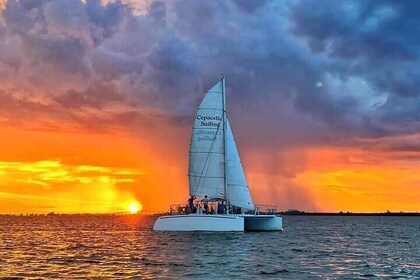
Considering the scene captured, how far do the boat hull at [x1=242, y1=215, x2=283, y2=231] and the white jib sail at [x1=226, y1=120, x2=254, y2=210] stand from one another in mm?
1964

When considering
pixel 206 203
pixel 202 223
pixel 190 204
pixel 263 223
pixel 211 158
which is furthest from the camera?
pixel 263 223

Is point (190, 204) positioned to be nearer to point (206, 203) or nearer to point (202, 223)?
point (206, 203)

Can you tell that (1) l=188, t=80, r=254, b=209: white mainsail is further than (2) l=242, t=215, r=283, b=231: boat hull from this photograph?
No

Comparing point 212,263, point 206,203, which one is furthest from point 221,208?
point 212,263

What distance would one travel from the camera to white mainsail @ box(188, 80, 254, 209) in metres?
72.3

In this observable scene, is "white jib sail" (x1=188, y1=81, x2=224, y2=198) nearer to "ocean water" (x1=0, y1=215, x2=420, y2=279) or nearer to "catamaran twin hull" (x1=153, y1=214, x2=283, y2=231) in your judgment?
"catamaran twin hull" (x1=153, y1=214, x2=283, y2=231)

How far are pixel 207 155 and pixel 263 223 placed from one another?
12.9 m

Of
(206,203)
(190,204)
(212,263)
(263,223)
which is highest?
(206,203)

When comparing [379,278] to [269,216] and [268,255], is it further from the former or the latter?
[269,216]

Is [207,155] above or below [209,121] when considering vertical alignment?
below

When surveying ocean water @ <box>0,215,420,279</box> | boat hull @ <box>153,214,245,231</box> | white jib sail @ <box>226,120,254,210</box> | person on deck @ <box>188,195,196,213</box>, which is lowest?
ocean water @ <box>0,215,420,279</box>

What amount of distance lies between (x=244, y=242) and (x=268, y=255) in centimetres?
1264

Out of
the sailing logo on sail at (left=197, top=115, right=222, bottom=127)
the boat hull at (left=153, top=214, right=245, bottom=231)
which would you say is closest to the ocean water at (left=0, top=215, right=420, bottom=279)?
the boat hull at (left=153, top=214, right=245, bottom=231)

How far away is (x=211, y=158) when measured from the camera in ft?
238
